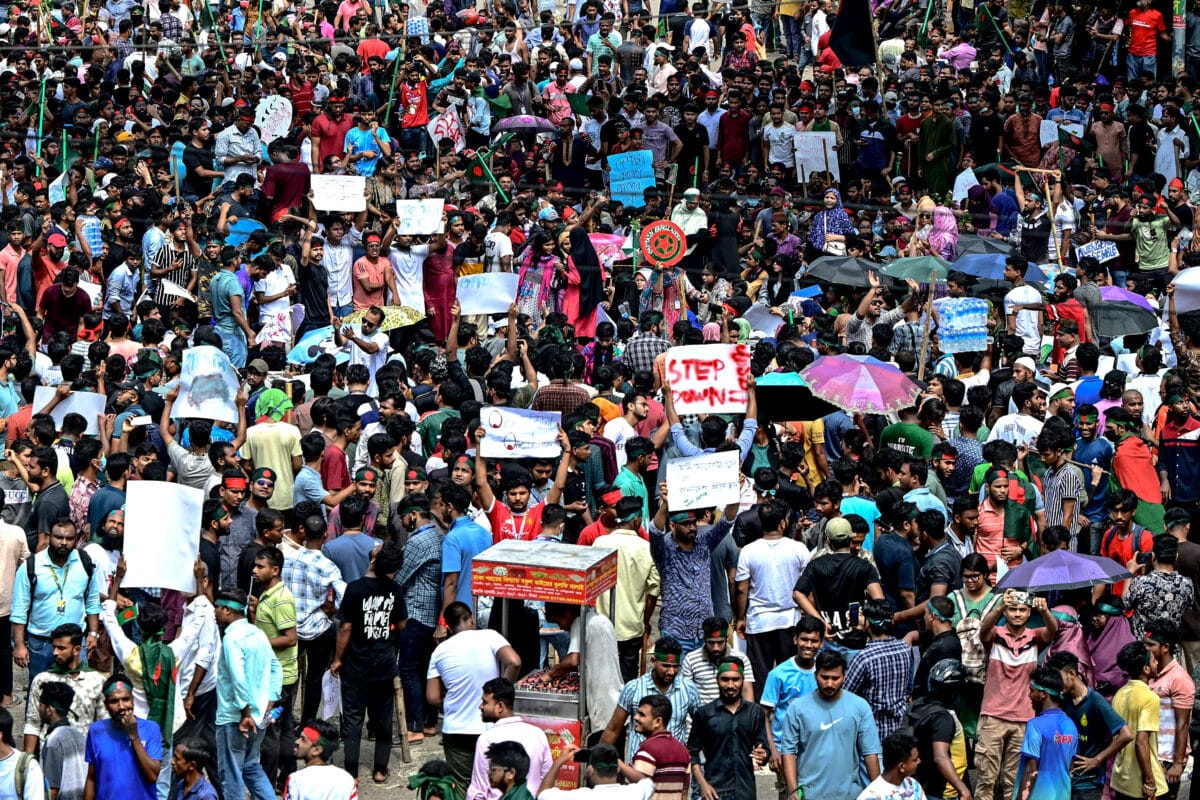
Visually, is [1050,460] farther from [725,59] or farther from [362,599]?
[725,59]

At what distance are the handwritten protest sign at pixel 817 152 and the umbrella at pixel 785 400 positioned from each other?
335 inches

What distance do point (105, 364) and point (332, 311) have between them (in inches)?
137

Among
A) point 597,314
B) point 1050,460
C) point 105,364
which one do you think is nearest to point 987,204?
point 597,314

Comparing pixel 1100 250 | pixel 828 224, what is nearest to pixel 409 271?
pixel 828 224

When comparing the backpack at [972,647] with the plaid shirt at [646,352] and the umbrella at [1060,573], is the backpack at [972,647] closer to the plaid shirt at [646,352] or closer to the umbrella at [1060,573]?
the umbrella at [1060,573]

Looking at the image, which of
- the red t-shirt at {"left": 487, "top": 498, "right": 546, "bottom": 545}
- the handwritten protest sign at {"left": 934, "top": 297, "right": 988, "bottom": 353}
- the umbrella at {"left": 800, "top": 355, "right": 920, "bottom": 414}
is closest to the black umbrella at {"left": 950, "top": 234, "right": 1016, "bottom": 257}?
the handwritten protest sign at {"left": 934, "top": 297, "right": 988, "bottom": 353}

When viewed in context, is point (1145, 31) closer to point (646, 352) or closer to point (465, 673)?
point (646, 352)

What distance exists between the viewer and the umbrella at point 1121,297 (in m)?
17.4

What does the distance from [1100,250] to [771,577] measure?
28.3ft

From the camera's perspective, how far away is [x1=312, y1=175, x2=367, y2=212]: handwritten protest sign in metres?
19.2

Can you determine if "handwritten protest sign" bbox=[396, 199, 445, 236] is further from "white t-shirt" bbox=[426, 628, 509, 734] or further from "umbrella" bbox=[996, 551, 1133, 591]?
"umbrella" bbox=[996, 551, 1133, 591]

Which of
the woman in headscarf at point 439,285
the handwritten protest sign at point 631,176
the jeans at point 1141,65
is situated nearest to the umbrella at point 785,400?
the woman in headscarf at point 439,285

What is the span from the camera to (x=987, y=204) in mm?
21312

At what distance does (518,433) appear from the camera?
13.3 meters
